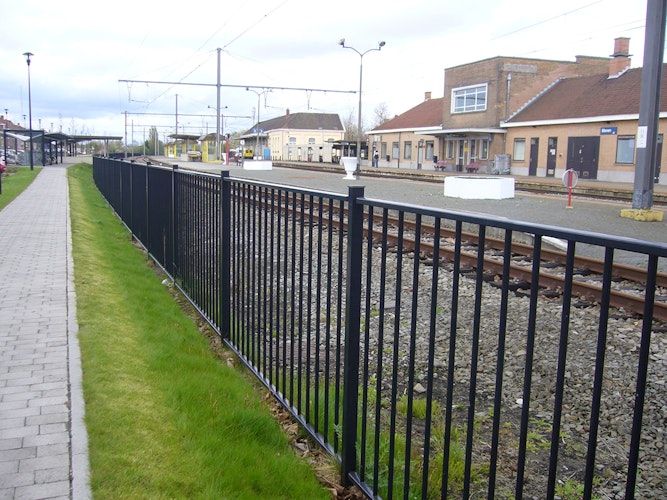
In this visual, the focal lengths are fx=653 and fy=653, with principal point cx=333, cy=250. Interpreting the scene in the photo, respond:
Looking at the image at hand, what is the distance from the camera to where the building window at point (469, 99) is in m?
50.9

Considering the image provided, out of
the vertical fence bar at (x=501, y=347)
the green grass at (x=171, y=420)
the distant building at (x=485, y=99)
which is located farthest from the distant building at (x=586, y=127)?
the vertical fence bar at (x=501, y=347)

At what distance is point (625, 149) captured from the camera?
121 ft

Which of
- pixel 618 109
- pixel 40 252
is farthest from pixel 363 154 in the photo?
pixel 40 252

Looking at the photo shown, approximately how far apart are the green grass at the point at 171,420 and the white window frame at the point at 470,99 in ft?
156

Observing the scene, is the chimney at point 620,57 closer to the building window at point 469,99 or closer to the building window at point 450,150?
the building window at point 469,99

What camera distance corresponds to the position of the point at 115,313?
6539 mm

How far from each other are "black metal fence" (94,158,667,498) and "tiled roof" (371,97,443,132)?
54.2 m

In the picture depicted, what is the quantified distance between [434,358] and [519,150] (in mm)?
44762

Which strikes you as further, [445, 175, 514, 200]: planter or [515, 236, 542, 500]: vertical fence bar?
[445, 175, 514, 200]: planter

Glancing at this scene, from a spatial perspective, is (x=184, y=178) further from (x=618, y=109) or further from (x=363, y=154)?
(x=363, y=154)

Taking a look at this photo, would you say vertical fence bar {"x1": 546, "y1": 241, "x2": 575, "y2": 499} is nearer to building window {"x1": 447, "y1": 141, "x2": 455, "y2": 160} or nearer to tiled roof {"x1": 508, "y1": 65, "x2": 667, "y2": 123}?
tiled roof {"x1": 508, "y1": 65, "x2": 667, "y2": 123}

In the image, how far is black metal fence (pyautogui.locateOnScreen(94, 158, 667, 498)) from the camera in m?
2.36

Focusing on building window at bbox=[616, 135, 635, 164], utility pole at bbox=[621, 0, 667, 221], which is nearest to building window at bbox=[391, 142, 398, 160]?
building window at bbox=[616, 135, 635, 164]

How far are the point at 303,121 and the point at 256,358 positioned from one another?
320 feet
